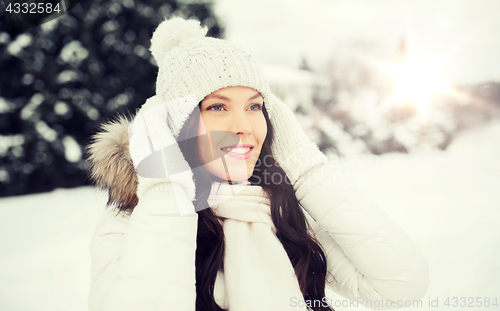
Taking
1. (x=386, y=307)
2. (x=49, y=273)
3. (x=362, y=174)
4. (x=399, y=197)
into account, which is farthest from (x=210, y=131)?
(x=362, y=174)

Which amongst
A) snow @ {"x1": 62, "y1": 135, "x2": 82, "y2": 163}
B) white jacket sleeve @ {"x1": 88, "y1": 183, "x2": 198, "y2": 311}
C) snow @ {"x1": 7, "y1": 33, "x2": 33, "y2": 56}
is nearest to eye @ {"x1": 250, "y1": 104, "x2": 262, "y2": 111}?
white jacket sleeve @ {"x1": 88, "y1": 183, "x2": 198, "y2": 311}

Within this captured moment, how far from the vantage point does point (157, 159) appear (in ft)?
3.26

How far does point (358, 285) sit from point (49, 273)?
2531 mm

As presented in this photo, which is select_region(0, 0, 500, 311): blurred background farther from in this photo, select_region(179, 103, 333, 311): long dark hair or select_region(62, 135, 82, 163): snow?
select_region(179, 103, 333, 311): long dark hair

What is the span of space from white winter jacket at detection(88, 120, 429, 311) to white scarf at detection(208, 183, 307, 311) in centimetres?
8

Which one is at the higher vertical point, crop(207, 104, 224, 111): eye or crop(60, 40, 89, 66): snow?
crop(60, 40, 89, 66): snow

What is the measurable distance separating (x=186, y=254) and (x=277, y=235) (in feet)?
1.78

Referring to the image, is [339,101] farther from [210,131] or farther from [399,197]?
[210,131]

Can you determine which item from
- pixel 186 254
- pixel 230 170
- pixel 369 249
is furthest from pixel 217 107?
pixel 369 249

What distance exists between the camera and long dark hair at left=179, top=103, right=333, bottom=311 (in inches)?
42.9

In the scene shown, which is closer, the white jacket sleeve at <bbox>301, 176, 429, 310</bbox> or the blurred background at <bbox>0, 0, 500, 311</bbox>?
the white jacket sleeve at <bbox>301, 176, 429, 310</bbox>

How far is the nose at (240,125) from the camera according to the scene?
116 centimetres

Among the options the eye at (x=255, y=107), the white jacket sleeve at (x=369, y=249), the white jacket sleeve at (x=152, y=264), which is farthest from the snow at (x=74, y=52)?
the white jacket sleeve at (x=369, y=249)

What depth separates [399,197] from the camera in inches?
147
